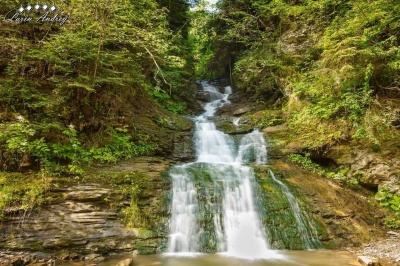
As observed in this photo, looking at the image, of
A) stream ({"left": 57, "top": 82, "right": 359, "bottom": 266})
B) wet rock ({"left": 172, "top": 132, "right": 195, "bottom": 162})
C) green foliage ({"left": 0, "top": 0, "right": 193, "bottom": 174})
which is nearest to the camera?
stream ({"left": 57, "top": 82, "right": 359, "bottom": 266})

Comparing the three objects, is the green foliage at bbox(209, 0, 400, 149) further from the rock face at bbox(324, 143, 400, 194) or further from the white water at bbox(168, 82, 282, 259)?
the white water at bbox(168, 82, 282, 259)

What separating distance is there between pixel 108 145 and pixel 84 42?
117 inches

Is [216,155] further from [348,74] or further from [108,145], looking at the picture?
[348,74]

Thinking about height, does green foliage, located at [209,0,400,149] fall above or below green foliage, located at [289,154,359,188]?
above

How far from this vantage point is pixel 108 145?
8.16 m

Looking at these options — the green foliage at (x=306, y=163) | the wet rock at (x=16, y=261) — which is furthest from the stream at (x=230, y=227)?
the green foliage at (x=306, y=163)

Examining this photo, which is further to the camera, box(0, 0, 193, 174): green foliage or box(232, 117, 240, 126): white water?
box(232, 117, 240, 126): white water

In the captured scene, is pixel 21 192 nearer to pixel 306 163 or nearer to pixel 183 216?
pixel 183 216

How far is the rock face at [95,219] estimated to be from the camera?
5.05m

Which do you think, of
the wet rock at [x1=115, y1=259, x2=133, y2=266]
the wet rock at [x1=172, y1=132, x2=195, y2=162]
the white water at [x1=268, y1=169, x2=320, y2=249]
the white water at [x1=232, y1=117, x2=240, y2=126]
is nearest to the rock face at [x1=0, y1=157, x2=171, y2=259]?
the wet rock at [x1=115, y1=259, x2=133, y2=266]
